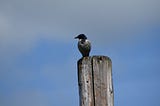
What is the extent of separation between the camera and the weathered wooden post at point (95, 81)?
22.4ft

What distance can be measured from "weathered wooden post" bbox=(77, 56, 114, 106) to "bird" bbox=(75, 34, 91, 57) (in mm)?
6580

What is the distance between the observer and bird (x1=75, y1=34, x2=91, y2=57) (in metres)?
14.0

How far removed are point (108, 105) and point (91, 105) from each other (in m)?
0.29

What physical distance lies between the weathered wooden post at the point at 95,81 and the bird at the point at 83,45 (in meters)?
6.58

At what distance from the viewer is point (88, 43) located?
48.9 feet

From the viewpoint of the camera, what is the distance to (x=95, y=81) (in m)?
6.89

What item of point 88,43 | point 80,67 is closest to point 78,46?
point 88,43

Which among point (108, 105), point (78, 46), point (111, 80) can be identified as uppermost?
point (78, 46)

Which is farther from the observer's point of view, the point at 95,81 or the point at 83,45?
the point at 83,45

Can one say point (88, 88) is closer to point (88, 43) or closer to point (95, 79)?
point (95, 79)

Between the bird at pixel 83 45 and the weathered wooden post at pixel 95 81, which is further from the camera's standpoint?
the bird at pixel 83 45

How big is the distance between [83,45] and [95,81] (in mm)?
7848

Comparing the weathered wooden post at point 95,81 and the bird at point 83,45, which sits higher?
the bird at point 83,45

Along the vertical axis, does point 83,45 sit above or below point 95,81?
above
